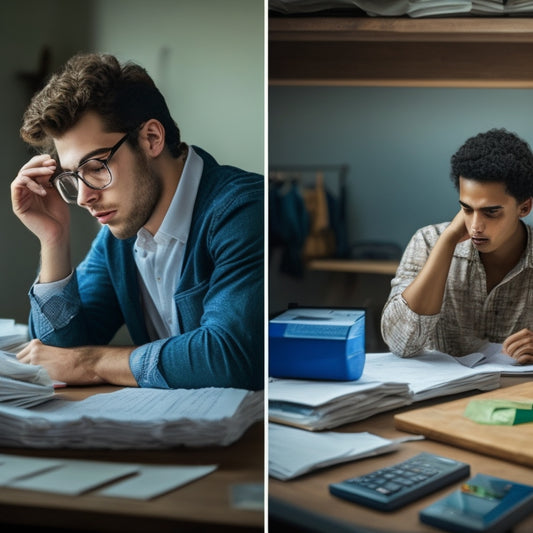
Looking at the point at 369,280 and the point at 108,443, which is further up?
the point at 369,280

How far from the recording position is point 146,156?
1.25 meters

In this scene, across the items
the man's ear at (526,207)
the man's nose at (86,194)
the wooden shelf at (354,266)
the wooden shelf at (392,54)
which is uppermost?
the wooden shelf at (392,54)

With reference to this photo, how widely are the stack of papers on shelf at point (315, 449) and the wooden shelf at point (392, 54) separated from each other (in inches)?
28.2

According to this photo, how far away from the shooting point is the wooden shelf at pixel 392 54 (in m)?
1.35

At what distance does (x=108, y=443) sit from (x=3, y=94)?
0.70 m

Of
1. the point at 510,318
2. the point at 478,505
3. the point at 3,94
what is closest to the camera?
the point at 478,505

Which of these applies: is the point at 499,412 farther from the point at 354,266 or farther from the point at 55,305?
the point at 55,305

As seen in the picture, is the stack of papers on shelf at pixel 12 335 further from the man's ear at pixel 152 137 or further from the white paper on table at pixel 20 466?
the man's ear at pixel 152 137

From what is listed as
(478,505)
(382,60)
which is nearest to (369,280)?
(382,60)

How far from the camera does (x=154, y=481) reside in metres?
1.13

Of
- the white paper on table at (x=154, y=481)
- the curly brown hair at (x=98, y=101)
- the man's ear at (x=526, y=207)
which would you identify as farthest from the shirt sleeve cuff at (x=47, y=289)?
the man's ear at (x=526, y=207)

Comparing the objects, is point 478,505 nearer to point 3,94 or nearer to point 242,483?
point 242,483

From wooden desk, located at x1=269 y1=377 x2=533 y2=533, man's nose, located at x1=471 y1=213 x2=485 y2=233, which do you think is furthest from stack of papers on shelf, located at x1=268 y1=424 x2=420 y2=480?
man's nose, located at x1=471 y1=213 x2=485 y2=233

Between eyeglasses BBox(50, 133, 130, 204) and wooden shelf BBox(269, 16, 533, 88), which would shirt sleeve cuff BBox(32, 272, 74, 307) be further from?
wooden shelf BBox(269, 16, 533, 88)
